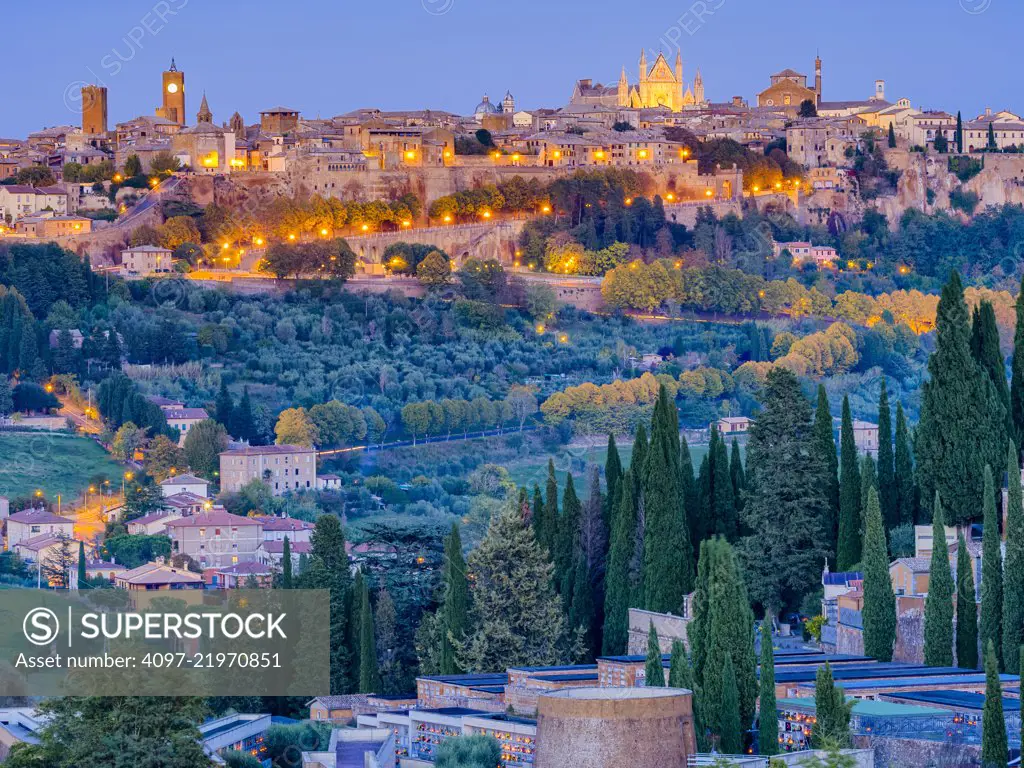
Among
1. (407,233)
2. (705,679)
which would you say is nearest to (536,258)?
(407,233)

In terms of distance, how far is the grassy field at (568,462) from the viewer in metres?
55.6

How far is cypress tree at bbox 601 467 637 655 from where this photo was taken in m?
30.6

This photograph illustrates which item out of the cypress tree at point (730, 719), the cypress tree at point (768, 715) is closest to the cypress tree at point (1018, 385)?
the cypress tree at point (730, 719)

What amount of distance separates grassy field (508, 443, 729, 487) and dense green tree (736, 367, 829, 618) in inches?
909

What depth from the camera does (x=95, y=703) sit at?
22.2 m

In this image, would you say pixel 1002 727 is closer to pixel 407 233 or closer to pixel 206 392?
pixel 206 392

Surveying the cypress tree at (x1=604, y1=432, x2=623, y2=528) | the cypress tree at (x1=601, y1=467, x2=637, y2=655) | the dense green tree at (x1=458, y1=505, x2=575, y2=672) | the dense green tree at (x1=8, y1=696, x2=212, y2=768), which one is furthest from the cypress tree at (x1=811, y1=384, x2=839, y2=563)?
the dense green tree at (x1=8, y1=696, x2=212, y2=768)

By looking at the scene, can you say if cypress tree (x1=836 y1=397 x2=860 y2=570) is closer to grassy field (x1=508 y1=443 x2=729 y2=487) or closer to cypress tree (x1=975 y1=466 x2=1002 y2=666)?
cypress tree (x1=975 y1=466 x2=1002 y2=666)

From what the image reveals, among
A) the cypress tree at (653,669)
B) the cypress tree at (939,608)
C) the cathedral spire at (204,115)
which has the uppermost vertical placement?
the cathedral spire at (204,115)

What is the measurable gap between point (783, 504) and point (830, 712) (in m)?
9.39

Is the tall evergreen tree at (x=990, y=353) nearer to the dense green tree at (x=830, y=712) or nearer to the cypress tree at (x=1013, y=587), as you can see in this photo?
the cypress tree at (x=1013, y=587)

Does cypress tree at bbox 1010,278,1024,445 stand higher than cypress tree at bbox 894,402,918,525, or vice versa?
cypress tree at bbox 1010,278,1024,445

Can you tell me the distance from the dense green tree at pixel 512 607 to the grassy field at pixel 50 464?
79.6 ft

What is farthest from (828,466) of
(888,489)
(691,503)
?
(691,503)
